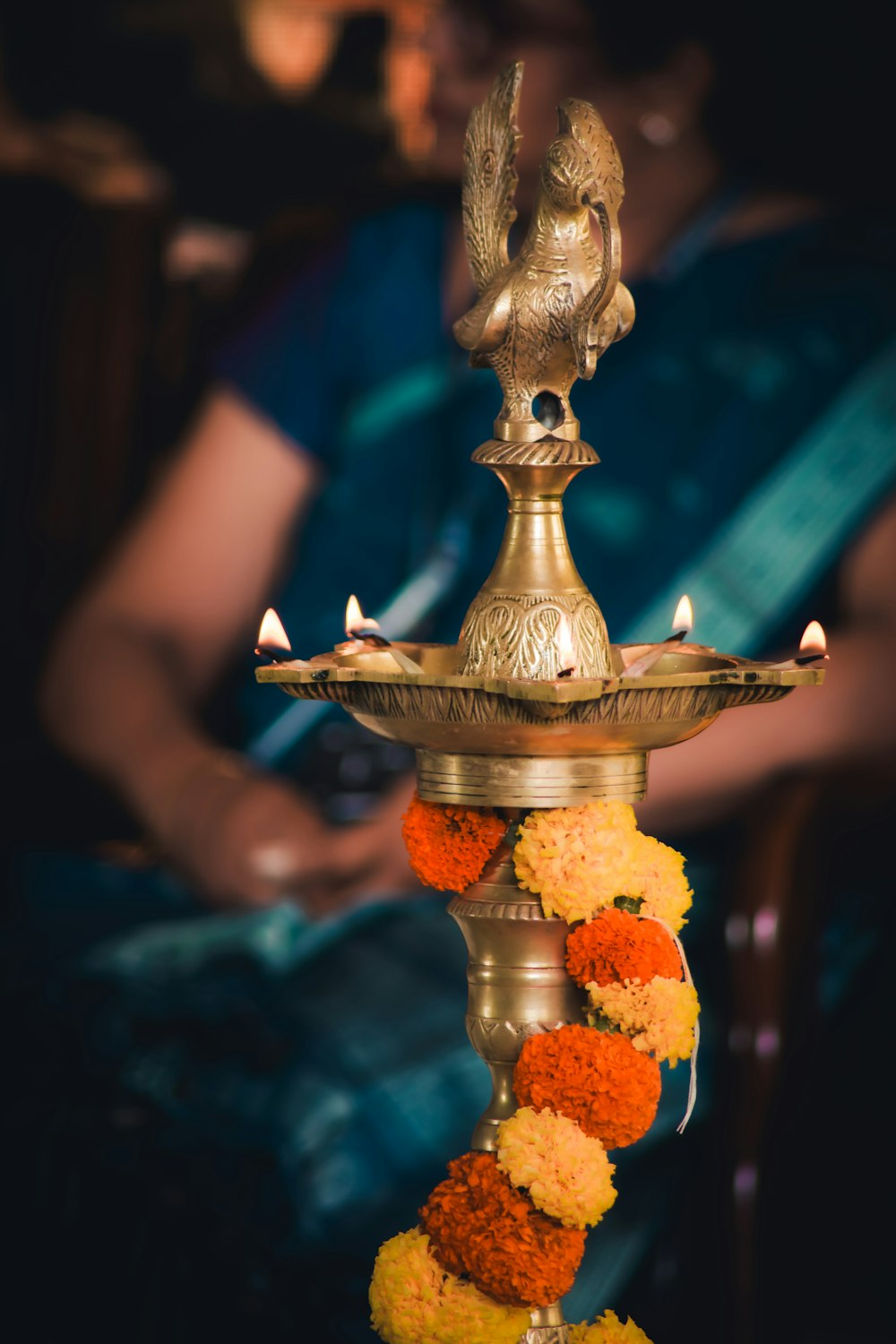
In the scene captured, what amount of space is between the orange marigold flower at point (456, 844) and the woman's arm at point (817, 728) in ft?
3.01

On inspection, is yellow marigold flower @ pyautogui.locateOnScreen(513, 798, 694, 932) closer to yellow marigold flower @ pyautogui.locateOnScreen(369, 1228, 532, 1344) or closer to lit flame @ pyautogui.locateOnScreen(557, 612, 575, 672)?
lit flame @ pyautogui.locateOnScreen(557, 612, 575, 672)

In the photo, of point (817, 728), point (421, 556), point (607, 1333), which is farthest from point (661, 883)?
point (421, 556)

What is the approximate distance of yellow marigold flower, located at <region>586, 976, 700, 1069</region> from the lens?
1220 mm

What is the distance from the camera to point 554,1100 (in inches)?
47.5

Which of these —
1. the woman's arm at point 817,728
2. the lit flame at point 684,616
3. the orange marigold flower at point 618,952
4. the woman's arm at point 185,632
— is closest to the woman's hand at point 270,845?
A: the woman's arm at point 185,632

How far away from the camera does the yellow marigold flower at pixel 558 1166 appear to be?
1.18 m

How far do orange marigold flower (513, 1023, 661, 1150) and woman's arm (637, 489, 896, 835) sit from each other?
989 millimetres

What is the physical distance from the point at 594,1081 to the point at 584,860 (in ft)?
0.45

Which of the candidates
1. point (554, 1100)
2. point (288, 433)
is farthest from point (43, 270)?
point (554, 1100)

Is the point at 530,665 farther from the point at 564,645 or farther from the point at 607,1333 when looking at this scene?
the point at 607,1333

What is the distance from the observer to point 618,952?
122 centimetres

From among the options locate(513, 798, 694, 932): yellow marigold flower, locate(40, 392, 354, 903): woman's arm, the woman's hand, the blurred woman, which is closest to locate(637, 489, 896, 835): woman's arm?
the blurred woman

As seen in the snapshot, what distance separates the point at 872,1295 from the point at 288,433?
129 centimetres

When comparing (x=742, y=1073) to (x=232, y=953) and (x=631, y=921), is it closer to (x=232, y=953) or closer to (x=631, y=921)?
(x=232, y=953)
